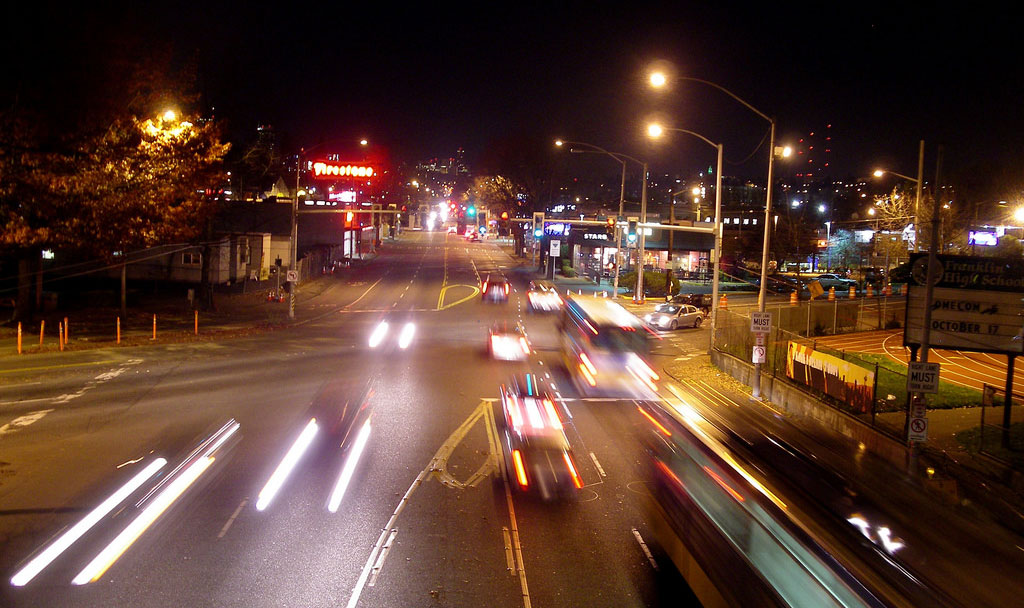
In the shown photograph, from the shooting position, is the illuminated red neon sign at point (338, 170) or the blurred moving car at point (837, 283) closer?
the blurred moving car at point (837, 283)

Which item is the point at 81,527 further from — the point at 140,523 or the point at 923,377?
the point at 923,377

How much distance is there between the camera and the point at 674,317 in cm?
3984

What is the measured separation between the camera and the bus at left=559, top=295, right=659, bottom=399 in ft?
75.3

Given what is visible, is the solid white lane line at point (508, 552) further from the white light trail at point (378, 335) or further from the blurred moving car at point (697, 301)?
the blurred moving car at point (697, 301)

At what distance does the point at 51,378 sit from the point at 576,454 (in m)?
16.2

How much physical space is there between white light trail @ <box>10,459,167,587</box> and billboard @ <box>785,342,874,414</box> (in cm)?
1586

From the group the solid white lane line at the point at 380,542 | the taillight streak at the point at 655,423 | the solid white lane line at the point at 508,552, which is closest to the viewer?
the solid white lane line at the point at 380,542

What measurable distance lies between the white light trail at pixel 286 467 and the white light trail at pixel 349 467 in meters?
0.92

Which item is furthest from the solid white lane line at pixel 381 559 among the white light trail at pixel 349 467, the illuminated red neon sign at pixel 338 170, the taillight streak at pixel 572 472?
the illuminated red neon sign at pixel 338 170

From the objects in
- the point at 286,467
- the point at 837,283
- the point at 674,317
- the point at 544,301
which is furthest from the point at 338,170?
the point at 286,467

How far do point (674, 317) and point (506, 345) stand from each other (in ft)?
47.3

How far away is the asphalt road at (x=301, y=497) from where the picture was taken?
28.6ft

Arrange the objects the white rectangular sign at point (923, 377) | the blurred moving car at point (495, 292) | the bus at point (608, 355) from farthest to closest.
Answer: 1. the blurred moving car at point (495, 292)
2. the bus at point (608, 355)
3. the white rectangular sign at point (923, 377)

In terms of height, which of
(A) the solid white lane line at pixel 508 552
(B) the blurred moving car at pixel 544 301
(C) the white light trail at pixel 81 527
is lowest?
(C) the white light trail at pixel 81 527
